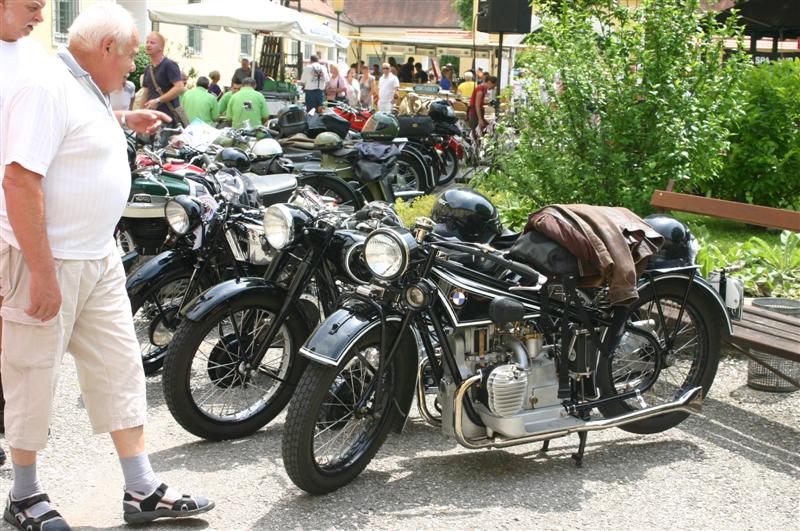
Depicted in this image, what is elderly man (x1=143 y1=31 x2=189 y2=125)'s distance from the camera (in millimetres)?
10781

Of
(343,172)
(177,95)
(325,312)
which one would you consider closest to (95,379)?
(325,312)

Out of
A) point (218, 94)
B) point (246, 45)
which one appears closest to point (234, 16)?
point (218, 94)

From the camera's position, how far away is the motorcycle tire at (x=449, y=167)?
13800 mm

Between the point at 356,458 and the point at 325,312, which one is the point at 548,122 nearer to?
the point at 325,312

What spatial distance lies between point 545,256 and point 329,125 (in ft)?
24.2

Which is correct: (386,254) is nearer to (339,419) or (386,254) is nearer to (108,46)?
(339,419)

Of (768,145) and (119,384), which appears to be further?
(768,145)

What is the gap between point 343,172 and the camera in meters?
10.0

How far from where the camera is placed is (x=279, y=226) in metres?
4.33

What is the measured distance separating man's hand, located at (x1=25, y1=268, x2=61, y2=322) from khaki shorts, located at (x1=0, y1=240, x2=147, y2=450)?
10 centimetres

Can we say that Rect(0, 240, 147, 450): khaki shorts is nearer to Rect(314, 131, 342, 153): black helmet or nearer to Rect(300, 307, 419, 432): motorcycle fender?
Rect(300, 307, 419, 432): motorcycle fender

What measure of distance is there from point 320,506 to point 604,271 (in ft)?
4.75

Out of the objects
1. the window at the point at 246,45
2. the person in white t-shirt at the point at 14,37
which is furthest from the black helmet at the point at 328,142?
the window at the point at 246,45

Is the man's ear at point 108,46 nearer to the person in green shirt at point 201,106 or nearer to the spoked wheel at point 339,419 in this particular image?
the spoked wheel at point 339,419
